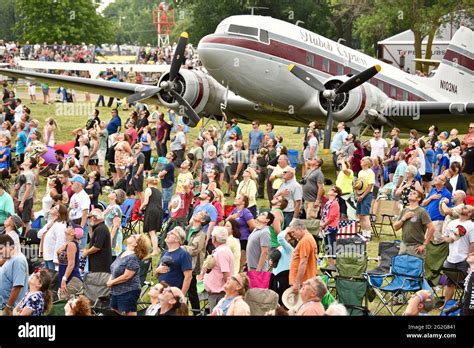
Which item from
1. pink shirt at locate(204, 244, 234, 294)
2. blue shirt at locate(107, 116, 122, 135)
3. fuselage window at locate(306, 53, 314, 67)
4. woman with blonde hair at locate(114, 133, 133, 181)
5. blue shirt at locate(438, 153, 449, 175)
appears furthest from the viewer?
blue shirt at locate(107, 116, 122, 135)

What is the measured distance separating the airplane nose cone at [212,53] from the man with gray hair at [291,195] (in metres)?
7.96

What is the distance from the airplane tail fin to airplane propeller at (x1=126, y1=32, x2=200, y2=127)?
24.8ft

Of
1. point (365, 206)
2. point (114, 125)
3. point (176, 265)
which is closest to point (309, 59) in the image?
point (114, 125)

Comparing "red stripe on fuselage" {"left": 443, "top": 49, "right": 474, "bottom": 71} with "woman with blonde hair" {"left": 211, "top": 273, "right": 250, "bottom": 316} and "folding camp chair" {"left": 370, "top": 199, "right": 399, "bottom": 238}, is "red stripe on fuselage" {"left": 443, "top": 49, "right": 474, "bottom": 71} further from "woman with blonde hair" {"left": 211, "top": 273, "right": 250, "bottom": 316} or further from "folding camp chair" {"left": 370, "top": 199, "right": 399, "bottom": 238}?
"woman with blonde hair" {"left": 211, "top": 273, "right": 250, "bottom": 316}

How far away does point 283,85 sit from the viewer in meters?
24.2

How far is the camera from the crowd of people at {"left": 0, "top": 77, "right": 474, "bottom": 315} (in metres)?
11.8

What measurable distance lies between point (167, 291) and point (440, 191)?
253 inches

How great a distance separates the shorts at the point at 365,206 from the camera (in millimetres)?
17391

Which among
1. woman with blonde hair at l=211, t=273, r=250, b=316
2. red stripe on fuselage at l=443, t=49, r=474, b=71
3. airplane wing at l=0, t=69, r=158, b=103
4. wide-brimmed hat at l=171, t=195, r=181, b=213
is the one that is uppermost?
red stripe on fuselage at l=443, t=49, r=474, b=71

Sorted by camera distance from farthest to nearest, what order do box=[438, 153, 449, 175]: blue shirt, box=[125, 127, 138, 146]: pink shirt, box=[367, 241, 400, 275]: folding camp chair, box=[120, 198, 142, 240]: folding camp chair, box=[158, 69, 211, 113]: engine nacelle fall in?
1. box=[158, 69, 211, 113]: engine nacelle
2. box=[125, 127, 138, 146]: pink shirt
3. box=[438, 153, 449, 175]: blue shirt
4. box=[120, 198, 142, 240]: folding camp chair
5. box=[367, 241, 400, 275]: folding camp chair

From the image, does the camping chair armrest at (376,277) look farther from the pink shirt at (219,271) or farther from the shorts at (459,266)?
the pink shirt at (219,271)

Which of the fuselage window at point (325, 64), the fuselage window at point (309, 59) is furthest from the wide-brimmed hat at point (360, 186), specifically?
the fuselage window at point (325, 64)

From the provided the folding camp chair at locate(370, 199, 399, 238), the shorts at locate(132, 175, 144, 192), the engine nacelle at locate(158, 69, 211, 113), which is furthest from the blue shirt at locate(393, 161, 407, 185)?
the engine nacelle at locate(158, 69, 211, 113)
